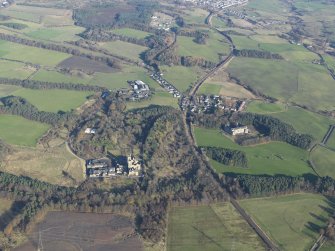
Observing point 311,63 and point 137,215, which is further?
point 311,63

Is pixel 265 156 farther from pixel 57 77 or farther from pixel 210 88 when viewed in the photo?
pixel 57 77

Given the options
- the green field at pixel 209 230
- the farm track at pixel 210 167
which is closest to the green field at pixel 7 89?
the farm track at pixel 210 167

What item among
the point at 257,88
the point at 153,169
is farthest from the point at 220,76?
the point at 153,169

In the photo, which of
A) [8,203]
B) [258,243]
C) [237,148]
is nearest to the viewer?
[258,243]

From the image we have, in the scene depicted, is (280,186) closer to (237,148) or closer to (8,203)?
(237,148)

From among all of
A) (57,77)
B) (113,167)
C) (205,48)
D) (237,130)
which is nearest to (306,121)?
(237,130)

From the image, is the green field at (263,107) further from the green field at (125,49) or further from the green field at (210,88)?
the green field at (125,49)
